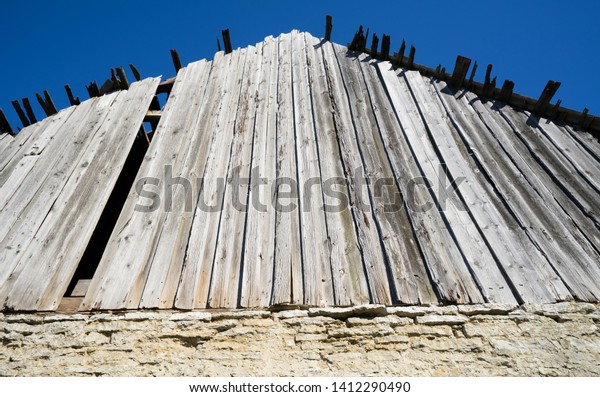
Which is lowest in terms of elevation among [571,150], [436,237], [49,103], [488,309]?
[488,309]

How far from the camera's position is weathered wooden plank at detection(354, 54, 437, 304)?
2.62 meters

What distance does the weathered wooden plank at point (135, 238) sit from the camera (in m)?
2.78

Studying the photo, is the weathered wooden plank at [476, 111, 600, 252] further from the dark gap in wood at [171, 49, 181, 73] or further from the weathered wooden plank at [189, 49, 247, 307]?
the dark gap in wood at [171, 49, 181, 73]

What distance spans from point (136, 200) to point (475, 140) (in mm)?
3883

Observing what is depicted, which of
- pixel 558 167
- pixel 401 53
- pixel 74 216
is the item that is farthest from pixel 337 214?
pixel 401 53

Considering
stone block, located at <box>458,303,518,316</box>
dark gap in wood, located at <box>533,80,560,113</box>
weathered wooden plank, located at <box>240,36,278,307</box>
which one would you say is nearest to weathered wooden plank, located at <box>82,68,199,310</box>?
weathered wooden plank, located at <box>240,36,278,307</box>

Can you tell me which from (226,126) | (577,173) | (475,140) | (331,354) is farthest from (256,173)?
(577,173)

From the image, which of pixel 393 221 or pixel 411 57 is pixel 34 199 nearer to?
pixel 393 221

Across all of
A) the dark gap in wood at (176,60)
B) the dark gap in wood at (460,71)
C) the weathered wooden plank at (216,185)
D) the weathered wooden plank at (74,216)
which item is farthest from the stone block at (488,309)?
the dark gap in wood at (176,60)

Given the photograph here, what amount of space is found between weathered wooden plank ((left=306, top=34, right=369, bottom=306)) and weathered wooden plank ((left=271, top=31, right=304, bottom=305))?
30 centimetres

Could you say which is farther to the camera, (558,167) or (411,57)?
(411,57)

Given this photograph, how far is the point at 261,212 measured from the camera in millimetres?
3398

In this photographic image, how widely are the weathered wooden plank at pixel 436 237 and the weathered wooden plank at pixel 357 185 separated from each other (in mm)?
398

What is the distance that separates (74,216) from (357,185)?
9.44ft
